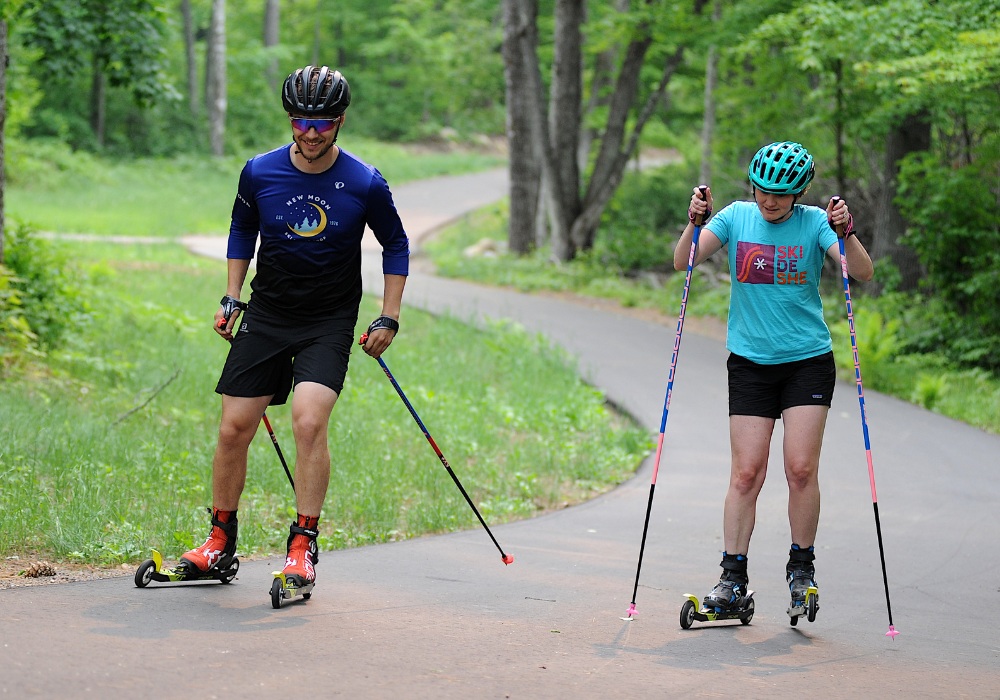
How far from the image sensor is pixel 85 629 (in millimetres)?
3980

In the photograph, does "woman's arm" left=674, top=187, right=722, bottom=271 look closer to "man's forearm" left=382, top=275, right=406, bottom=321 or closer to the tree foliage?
"man's forearm" left=382, top=275, right=406, bottom=321

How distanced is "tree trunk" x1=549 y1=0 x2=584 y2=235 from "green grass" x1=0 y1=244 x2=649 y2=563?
9762 millimetres

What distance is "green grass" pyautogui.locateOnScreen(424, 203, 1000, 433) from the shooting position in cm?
1221

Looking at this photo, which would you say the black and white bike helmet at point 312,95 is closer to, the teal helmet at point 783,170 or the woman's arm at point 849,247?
the teal helmet at point 783,170

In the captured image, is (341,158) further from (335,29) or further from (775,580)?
(335,29)

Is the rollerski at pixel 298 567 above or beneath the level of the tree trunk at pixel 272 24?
beneath

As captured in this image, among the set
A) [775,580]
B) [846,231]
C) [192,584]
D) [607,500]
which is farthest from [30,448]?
[846,231]

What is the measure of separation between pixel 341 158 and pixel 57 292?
7164mm

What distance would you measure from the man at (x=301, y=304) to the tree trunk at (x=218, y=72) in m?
35.5

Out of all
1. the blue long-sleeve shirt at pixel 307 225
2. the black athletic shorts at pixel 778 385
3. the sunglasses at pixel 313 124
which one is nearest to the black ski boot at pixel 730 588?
the black athletic shorts at pixel 778 385

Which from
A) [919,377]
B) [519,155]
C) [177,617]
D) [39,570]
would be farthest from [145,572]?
[519,155]

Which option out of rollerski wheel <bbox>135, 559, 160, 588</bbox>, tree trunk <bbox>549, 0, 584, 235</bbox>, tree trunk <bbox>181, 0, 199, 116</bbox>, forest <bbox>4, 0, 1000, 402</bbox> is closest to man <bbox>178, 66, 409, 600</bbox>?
rollerski wheel <bbox>135, 559, 160, 588</bbox>

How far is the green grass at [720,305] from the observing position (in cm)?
1221

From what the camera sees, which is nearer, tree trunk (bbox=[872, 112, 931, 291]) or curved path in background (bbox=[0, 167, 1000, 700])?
curved path in background (bbox=[0, 167, 1000, 700])
